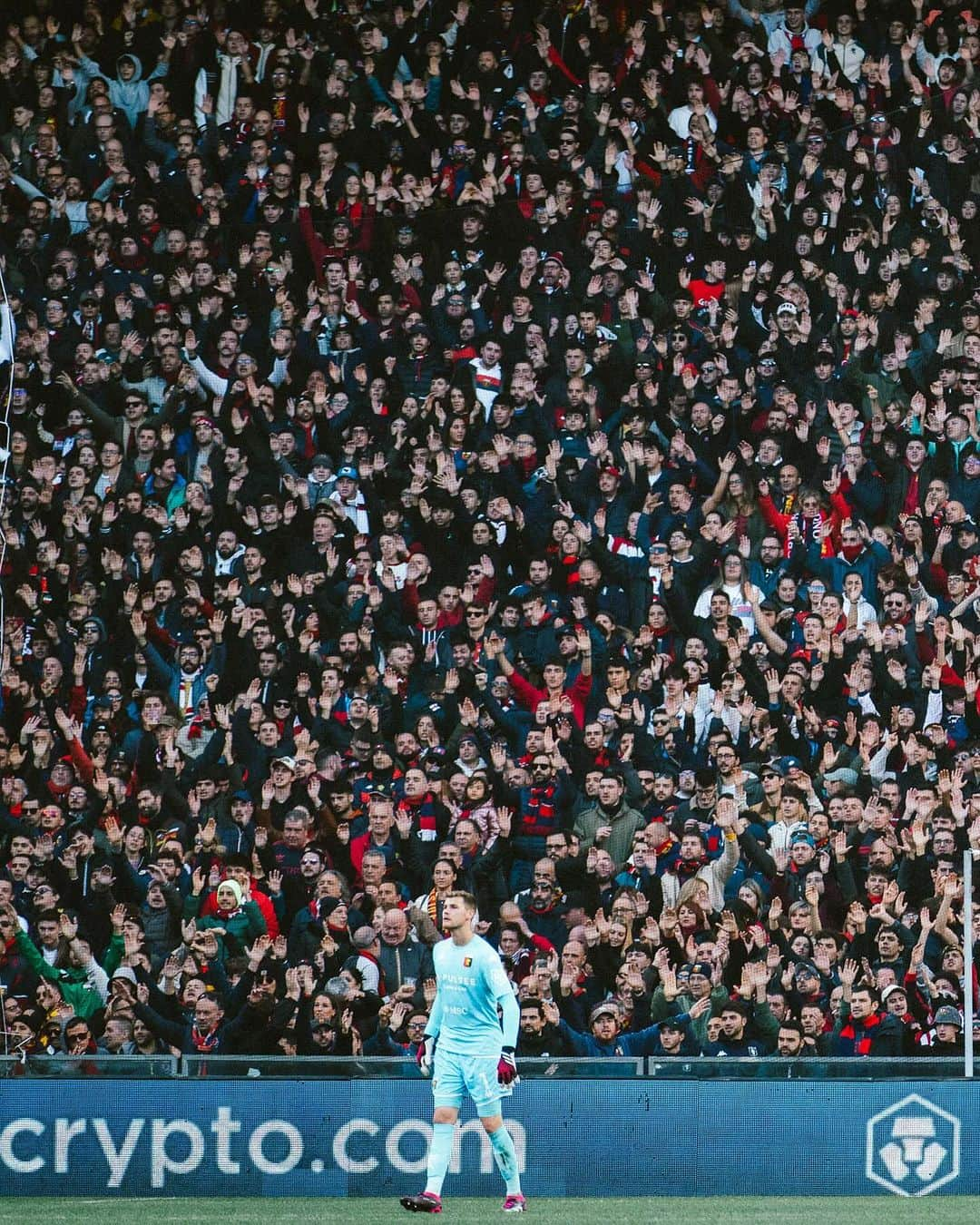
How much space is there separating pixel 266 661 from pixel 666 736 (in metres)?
2.64

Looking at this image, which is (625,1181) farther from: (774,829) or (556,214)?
(556,214)

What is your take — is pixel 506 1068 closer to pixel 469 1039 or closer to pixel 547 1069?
pixel 469 1039

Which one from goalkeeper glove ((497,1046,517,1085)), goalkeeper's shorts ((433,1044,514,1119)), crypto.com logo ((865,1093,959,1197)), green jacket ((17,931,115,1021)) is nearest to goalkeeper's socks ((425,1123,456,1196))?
goalkeeper's shorts ((433,1044,514,1119))

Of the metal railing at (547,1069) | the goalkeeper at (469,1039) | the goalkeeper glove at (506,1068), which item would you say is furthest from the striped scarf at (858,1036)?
the goalkeeper glove at (506,1068)

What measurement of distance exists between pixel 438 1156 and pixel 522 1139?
1094 mm

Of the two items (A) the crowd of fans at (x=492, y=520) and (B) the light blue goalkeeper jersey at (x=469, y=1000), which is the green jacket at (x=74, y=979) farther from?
(B) the light blue goalkeeper jersey at (x=469, y=1000)

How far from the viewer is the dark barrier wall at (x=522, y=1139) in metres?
7.78

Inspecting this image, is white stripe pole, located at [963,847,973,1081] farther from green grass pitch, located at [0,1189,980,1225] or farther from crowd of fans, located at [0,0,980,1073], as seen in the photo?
green grass pitch, located at [0,1189,980,1225]

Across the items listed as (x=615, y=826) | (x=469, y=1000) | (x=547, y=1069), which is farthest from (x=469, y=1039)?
(x=615, y=826)

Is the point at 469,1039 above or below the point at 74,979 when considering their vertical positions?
below

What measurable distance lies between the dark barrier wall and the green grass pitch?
0.43ft

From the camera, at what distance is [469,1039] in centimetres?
707

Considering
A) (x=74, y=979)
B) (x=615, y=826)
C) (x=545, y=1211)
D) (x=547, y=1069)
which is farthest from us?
(x=615, y=826)

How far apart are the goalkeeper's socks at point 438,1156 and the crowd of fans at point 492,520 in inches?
111
